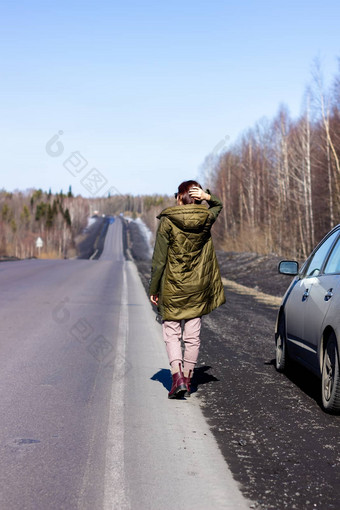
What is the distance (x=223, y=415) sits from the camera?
5762mm

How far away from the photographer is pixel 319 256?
283 inches

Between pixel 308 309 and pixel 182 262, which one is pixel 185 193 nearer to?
pixel 182 262

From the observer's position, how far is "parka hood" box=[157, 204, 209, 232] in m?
6.23

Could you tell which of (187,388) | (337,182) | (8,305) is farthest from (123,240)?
(187,388)

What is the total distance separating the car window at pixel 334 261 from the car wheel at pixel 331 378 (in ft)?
2.30

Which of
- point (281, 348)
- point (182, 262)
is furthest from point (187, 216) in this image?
point (281, 348)

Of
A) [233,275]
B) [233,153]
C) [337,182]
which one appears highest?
[233,153]

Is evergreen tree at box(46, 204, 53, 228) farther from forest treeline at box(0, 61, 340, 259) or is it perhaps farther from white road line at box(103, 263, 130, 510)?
white road line at box(103, 263, 130, 510)

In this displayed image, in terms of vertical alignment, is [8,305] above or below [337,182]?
below

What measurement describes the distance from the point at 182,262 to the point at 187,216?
43 cm

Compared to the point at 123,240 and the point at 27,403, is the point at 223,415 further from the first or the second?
the point at 123,240

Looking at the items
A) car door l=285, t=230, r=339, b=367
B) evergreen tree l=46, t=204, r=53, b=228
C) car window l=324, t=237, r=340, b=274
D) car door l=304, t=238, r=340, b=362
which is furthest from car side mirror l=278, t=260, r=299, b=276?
evergreen tree l=46, t=204, r=53, b=228

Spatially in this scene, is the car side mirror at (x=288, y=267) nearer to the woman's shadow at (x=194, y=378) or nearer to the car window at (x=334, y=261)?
the car window at (x=334, y=261)

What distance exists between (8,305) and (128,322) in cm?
341
